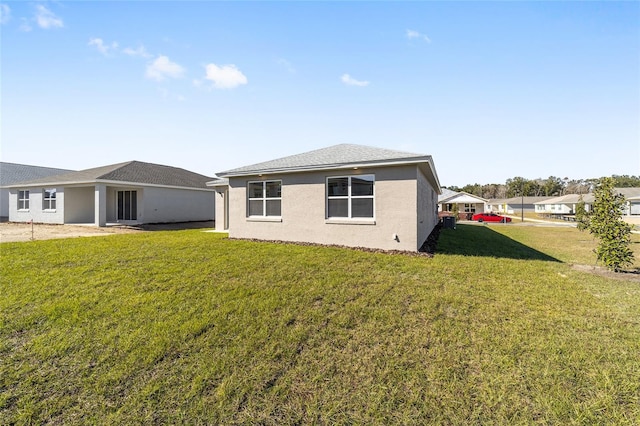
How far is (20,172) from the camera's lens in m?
32.3

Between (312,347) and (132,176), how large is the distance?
21.1 m

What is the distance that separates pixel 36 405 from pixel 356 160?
8.60 meters

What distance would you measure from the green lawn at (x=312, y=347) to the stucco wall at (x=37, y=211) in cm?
1683

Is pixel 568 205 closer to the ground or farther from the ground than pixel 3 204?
farther from the ground

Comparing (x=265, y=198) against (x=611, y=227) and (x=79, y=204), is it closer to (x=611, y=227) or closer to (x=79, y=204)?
(x=611, y=227)

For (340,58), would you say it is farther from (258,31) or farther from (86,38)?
(86,38)

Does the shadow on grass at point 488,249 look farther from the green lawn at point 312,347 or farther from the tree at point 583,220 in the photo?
the green lawn at point 312,347

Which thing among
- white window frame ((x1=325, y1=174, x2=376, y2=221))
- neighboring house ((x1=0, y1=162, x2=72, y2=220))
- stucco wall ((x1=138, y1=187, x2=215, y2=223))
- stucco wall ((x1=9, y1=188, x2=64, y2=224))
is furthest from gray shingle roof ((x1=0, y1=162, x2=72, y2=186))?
white window frame ((x1=325, y1=174, x2=376, y2=221))

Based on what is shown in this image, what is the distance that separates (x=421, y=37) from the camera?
9969 mm

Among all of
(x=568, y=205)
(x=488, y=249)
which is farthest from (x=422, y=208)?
(x=568, y=205)

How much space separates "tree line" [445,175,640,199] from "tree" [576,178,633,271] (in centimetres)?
8550

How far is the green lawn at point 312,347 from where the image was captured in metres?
2.77

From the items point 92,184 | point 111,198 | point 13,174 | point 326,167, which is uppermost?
point 13,174

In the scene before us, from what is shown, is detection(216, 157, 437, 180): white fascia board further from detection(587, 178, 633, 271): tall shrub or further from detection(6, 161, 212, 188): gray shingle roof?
detection(6, 161, 212, 188): gray shingle roof
